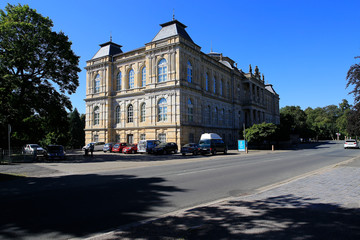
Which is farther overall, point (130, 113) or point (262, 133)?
point (130, 113)

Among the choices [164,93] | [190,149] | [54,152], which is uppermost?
[164,93]

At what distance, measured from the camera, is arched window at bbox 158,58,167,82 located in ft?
129

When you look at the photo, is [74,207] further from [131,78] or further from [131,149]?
[131,78]

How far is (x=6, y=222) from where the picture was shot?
5.17m

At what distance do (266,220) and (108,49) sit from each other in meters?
49.8

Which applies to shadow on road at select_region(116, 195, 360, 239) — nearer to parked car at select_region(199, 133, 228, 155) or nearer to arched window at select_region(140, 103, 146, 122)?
parked car at select_region(199, 133, 228, 155)

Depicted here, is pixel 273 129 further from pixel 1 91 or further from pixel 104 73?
pixel 1 91

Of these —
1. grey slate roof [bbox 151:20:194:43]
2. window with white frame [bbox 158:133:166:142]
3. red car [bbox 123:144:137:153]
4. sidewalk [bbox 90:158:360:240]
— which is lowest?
red car [bbox 123:144:137:153]

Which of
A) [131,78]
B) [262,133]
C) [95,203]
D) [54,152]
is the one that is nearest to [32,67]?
[54,152]

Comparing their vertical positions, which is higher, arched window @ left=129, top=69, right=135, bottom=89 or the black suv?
arched window @ left=129, top=69, right=135, bottom=89

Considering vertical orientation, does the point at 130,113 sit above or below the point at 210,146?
above

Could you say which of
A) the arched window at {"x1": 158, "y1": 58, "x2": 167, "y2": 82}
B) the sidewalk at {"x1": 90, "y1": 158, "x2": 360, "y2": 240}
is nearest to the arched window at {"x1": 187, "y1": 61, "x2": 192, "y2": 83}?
the arched window at {"x1": 158, "y1": 58, "x2": 167, "y2": 82}

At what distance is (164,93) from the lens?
38656 millimetres

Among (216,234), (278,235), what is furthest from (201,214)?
(278,235)
